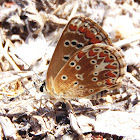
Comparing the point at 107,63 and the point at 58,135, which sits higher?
the point at 107,63

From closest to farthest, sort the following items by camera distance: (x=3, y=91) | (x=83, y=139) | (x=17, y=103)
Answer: (x=83, y=139) → (x=17, y=103) → (x=3, y=91)

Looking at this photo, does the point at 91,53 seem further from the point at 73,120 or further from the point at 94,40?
the point at 73,120

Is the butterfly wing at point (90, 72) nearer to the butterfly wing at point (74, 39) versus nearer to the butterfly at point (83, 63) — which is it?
the butterfly at point (83, 63)

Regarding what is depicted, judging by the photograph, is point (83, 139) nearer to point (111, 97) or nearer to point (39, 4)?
point (111, 97)

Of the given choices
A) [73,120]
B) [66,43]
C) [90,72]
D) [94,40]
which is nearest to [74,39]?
[66,43]

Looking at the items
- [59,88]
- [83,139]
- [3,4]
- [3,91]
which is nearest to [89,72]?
[59,88]

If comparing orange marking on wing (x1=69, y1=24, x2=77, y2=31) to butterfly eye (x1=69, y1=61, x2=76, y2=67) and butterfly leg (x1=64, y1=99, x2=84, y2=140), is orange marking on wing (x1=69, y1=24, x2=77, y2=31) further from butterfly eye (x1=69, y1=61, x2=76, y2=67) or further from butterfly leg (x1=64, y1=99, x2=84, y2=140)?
butterfly leg (x1=64, y1=99, x2=84, y2=140)

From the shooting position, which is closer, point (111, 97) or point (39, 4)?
point (111, 97)

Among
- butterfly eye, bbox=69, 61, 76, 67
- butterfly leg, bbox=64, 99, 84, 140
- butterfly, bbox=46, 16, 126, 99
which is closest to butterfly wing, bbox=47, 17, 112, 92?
butterfly, bbox=46, 16, 126, 99
